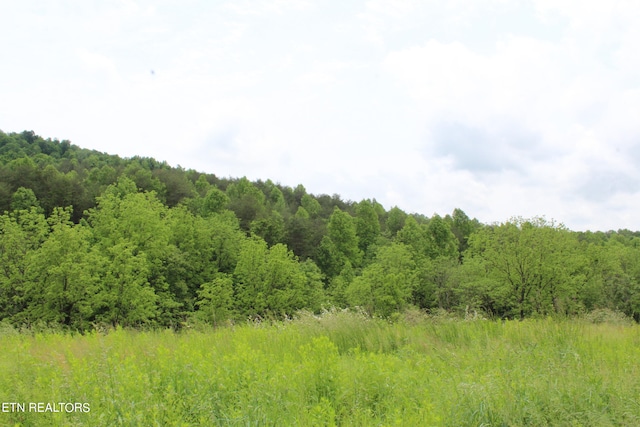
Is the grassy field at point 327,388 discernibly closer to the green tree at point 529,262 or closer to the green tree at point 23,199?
the green tree at point 529,262

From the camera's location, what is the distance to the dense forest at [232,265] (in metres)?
31.1

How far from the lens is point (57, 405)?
4.34 metres

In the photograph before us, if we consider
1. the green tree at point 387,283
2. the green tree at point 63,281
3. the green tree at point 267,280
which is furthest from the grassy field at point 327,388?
the green tree at point 387,283

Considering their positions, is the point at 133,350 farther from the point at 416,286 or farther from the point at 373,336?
the point at 416,286

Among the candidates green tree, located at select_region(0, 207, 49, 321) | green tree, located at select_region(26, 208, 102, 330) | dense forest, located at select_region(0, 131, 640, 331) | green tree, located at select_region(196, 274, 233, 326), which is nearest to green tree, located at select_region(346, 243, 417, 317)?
dense forest, located at select_region(0, 131, 640, 331)

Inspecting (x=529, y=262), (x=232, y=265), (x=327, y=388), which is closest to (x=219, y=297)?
(x=232, y=265)

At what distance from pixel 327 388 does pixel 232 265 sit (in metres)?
46.5

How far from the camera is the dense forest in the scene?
1226 inches

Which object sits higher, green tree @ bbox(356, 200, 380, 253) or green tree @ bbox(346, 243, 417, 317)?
green tree @ bbox(356, 200, 380, 253)

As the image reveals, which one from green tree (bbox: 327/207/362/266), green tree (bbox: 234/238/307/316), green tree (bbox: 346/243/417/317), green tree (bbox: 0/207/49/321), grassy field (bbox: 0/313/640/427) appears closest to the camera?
grassy field (bbox: 0/313/640/427)

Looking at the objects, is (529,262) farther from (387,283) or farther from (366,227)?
(366,227)

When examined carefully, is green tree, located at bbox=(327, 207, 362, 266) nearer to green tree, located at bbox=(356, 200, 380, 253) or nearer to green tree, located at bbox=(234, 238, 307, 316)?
green tree, located at bbox=(356, 200, 380, 253)

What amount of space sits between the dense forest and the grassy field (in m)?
15.4

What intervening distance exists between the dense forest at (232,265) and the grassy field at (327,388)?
50.5ft
